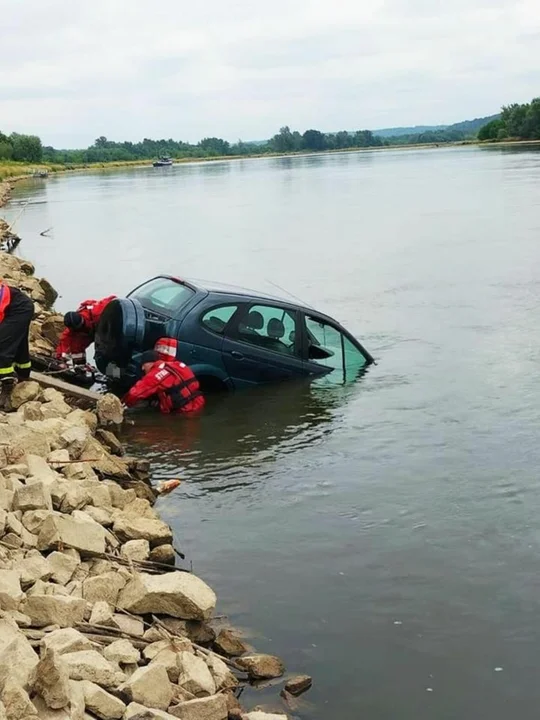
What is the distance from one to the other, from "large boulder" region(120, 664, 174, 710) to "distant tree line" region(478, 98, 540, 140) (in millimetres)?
157374

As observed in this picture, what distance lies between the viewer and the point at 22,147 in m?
152

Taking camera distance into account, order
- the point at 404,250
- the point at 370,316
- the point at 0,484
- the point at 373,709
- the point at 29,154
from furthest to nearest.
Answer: the point at 29,154, the point at 404,250, the point at 370,316, the point at 0,484, the point at 373,709

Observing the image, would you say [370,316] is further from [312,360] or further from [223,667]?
[223,667]

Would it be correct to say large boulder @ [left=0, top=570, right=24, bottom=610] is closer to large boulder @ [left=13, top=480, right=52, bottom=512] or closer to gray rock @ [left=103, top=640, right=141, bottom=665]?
gray rock @ [left=103, top=640, right=141, bottom=665]

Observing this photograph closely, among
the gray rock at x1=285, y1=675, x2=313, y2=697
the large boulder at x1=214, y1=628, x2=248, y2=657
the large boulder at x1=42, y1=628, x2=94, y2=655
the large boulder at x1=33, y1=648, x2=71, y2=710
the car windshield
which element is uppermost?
the car windshield

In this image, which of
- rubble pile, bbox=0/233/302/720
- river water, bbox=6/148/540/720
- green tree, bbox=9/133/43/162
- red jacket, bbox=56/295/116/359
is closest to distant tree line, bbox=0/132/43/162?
green tree, bbox=9/133/43/162

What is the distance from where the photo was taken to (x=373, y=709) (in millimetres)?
6074

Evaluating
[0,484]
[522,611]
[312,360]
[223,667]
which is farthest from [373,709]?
[312,360]

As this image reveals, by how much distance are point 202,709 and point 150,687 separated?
1.07ft

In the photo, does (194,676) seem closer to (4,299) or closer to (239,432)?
(4,299)

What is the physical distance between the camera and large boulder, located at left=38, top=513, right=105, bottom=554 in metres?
7.25

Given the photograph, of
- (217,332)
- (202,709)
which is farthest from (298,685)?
(217,332)

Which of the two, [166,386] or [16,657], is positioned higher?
[16,657]

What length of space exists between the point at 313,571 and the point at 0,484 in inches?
105
